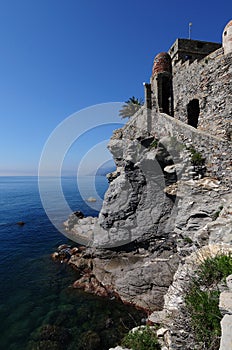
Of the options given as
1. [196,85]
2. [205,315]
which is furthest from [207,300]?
[196,85]

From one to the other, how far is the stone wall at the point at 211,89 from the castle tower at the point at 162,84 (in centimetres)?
157

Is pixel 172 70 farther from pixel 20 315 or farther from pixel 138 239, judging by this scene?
pixel 20 315

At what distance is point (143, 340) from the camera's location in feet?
21.0

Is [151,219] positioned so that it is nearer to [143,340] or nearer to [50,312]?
[143,340]

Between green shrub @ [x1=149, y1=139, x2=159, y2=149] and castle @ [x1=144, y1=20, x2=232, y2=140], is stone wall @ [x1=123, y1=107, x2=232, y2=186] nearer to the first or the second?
green shrub @ [x1=149, y1=139, x2=159, y2=149]

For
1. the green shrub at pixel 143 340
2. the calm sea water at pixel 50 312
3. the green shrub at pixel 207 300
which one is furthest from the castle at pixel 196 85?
the calm sea water at pixel 50 312

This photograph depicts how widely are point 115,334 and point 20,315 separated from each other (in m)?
6.58

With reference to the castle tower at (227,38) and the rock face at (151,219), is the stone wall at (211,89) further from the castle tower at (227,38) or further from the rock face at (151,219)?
the rock face at (151,219)

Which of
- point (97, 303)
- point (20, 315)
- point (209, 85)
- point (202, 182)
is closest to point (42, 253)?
point (20, 315)

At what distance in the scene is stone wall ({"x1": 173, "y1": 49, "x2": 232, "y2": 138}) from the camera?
11.5 metres

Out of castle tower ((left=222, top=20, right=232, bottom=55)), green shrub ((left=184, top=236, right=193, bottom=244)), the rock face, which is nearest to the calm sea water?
the rock face

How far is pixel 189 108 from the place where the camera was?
51.3 ft

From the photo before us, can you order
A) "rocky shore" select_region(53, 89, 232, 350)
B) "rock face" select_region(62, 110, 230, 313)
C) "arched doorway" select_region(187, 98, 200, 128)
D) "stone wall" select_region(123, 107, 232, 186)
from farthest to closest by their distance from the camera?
1. "arched doorway" select_region(187, 98, 200, 128)
2. "rock face" select_region(62, 110, 230, 313)
3. "stone wall" select_region(123, 107, 232, 186)
4. "rocky shore" select_region(53, 89, 232, 350)

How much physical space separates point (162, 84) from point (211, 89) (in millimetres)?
5842
